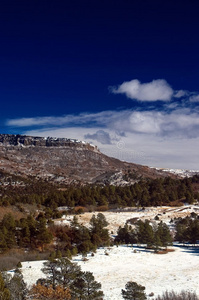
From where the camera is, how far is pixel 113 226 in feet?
181

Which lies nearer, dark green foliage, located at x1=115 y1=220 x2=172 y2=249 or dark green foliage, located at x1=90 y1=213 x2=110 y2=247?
dark green foliage, located at x1=115 y1=220 x2=172 y2=249

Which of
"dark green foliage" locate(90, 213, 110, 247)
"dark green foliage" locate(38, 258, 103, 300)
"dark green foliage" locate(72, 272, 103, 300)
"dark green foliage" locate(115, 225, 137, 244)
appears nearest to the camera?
"dark green foliage" locate(72, 272, 103, 300)

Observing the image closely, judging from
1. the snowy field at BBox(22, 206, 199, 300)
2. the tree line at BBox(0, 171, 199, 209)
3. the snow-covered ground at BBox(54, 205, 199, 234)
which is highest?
the tree line at BBox(0, 171, 199, 209)

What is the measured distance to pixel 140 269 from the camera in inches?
1123

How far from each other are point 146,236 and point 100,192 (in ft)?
159

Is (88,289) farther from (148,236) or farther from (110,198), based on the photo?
(110,198)

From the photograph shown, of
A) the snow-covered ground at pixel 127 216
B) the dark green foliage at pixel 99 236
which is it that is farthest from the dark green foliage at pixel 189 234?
the dark green foliage at pixel 99 236

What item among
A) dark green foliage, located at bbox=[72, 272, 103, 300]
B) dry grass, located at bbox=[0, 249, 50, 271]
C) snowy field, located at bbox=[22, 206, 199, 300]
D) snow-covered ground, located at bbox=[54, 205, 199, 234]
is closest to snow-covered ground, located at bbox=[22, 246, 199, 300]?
snowy field, located at bbox=[22, 206, 199, 300]

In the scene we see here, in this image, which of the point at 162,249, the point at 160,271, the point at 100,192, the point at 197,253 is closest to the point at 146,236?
the point at 162,249

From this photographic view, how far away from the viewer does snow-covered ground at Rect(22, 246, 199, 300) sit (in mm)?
22695

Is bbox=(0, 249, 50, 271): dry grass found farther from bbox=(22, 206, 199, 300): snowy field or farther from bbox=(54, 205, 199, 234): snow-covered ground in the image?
bbox=(54, 205, 199, 234): snow-covered ground

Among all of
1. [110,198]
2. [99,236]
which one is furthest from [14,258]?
[110,198]

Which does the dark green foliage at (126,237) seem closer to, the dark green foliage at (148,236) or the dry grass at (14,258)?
the dark green foliage at (148,236)

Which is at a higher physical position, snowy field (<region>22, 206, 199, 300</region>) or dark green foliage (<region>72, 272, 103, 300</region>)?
dark green foliage (<region>72, 272, 103, 300</region>)
